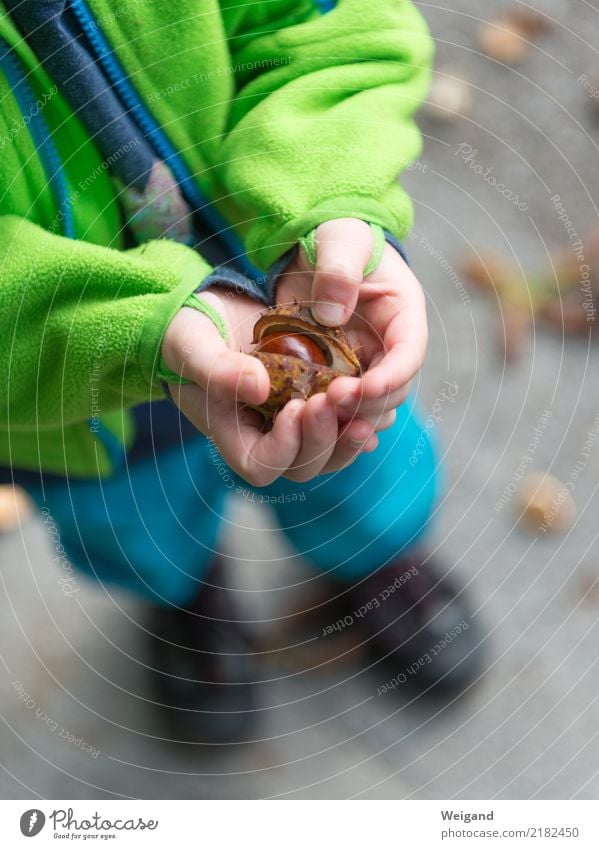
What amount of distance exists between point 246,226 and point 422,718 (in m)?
0.35

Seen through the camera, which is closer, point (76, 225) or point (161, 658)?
point (76, 225)

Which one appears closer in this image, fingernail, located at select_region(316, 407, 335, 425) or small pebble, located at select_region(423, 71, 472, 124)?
fingernail, located at select_region(316, 407, 335, 425)

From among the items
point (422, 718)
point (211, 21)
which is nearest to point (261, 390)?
point (211, 21)

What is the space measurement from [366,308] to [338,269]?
44 mm

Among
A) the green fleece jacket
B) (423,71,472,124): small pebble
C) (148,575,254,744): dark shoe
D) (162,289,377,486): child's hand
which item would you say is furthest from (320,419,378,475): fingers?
(423,71,472,124): small pebble

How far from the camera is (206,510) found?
1.98ft

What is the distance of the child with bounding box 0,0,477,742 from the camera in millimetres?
421

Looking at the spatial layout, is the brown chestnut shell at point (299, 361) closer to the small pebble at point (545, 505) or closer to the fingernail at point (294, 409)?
the fingernail at point (294, 409)

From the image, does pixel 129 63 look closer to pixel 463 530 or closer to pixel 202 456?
pixel 202 456

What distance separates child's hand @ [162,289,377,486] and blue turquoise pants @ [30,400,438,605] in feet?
0.37

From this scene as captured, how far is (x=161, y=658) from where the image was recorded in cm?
64

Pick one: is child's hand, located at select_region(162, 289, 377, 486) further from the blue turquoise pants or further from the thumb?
the blue turquoise pants

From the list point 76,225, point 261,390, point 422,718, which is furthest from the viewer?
point 422,718
